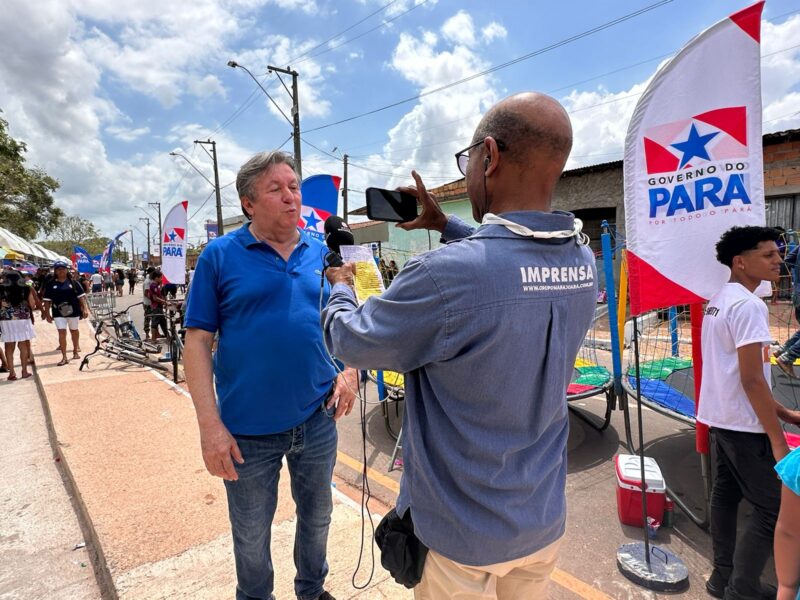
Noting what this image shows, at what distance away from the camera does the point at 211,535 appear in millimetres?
2732

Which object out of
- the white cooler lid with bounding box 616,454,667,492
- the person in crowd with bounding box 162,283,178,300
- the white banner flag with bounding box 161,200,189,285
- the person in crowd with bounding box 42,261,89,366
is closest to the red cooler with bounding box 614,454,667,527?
the white cooler lid with bounding box 616,454,667,492

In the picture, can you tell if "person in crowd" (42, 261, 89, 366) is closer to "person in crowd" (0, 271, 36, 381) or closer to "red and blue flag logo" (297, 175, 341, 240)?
"person in crowd" (0, 271, 36, 381)

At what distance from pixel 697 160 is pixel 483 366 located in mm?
2615

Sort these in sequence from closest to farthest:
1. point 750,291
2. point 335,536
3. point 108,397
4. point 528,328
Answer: point 528,328 → point 750,291 → point 335,536 → point 108,397

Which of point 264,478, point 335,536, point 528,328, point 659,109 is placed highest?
point 659,109

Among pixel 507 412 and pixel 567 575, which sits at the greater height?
pixel 507 412

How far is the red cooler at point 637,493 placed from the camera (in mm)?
2900

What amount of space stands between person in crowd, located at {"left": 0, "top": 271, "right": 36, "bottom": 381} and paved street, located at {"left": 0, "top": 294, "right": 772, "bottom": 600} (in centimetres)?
283

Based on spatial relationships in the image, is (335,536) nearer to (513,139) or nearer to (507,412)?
(507,412)

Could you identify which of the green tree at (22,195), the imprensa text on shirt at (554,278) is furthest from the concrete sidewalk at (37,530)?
the green tree at (22,195)

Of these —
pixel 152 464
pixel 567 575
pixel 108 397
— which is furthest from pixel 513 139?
pixel 108 397

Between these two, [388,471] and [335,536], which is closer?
[335,536]

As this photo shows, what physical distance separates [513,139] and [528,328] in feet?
1.53

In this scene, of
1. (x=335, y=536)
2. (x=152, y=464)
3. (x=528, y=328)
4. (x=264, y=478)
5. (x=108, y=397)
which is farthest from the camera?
(x=108, y=397)
